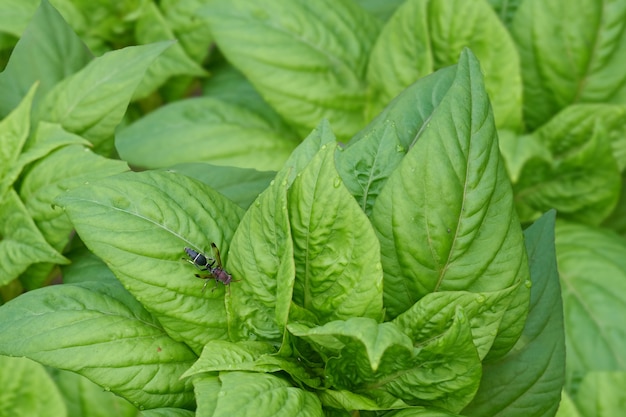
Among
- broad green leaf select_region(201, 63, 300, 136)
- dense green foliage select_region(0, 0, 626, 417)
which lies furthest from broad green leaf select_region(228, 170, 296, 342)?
broad green leaf select_region(201, 63, 300, 136)

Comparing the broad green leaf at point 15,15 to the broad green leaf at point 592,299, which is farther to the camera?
the broad green leaf at point 15,15

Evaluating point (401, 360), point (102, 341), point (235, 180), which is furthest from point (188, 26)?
point (401, 360)

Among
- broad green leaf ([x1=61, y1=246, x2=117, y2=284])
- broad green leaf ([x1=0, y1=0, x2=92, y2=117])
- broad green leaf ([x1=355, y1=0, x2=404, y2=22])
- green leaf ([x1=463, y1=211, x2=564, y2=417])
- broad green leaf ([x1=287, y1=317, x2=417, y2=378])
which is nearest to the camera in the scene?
broad green leaf ([x1=287, y1=317, x2=417, y2=378])

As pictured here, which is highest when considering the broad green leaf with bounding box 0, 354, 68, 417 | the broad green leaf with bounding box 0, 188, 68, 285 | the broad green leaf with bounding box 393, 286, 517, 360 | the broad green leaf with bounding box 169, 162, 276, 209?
the broad green leaf with bounding box 393, 286, 517, 360

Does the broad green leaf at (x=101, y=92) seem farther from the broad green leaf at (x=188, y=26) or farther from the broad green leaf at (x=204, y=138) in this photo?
the broad green leaf at (x=188, y=26)

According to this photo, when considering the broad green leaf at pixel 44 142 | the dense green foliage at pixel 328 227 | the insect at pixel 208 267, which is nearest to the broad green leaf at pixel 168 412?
the dense green foliage at pixel 328 227


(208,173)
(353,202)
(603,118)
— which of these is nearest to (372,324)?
(353,202)

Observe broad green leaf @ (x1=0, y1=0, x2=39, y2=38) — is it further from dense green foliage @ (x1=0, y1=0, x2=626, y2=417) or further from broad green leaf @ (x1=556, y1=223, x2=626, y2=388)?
broad green leaf @ (x1=556, y1=223, x2=626, y2=388)
